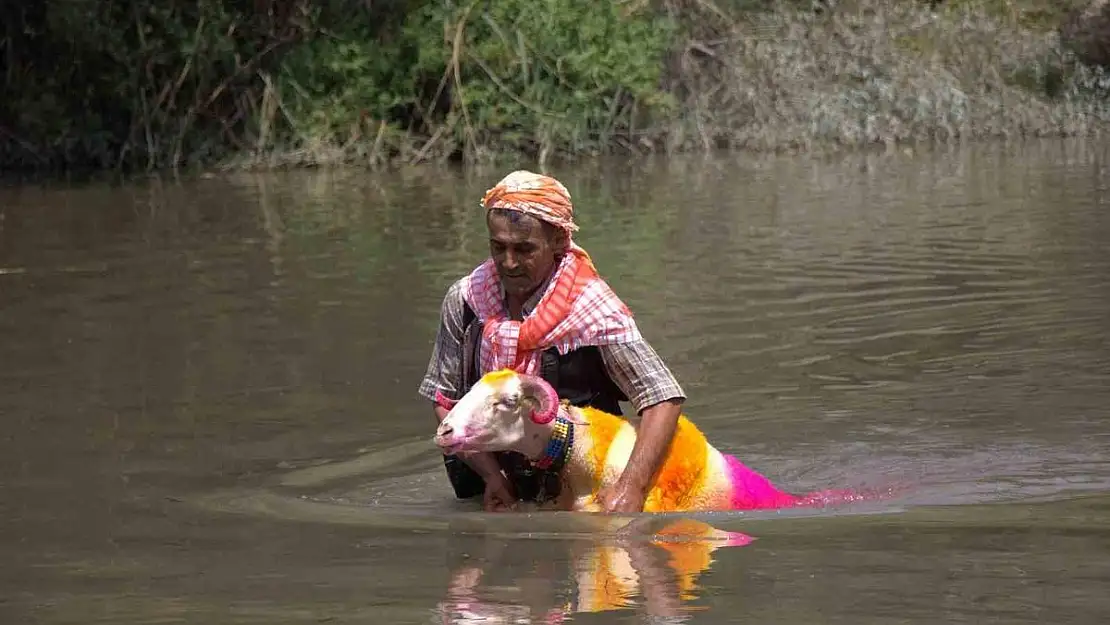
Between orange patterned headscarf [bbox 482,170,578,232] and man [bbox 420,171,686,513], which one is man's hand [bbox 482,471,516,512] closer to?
man [bbox 420,171,686,513]

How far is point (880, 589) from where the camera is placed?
5109mm

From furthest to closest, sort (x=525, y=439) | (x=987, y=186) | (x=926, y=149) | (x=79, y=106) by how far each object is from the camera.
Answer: (x=926, y=149)
(x=79, y=106)
(x=987, y=186)
(x=525, y=439)

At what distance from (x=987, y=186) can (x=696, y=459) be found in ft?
43.9

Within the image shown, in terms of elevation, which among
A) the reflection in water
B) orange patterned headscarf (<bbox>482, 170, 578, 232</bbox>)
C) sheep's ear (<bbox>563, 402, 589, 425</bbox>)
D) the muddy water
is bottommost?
the muddy water

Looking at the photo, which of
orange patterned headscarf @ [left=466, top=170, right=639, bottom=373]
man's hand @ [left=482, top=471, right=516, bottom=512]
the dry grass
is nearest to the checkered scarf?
orange patterned headscarf @ [left=466, top=170, right=639, bottom=373]

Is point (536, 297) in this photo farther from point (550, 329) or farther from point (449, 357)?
point (449, 357)

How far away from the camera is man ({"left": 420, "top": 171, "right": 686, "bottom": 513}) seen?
591cm

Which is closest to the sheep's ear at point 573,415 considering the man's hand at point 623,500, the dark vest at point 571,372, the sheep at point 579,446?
the sheep at point 579,446

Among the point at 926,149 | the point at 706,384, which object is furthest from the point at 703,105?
the point at 706,384

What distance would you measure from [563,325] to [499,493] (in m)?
0.65

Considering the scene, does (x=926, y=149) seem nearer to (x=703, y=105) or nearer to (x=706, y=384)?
(x=703, y=105)

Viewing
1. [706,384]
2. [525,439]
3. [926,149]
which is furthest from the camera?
[926,149]

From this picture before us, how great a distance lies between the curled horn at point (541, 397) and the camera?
5777 millimetres

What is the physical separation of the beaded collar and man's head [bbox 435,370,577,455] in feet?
0.22
